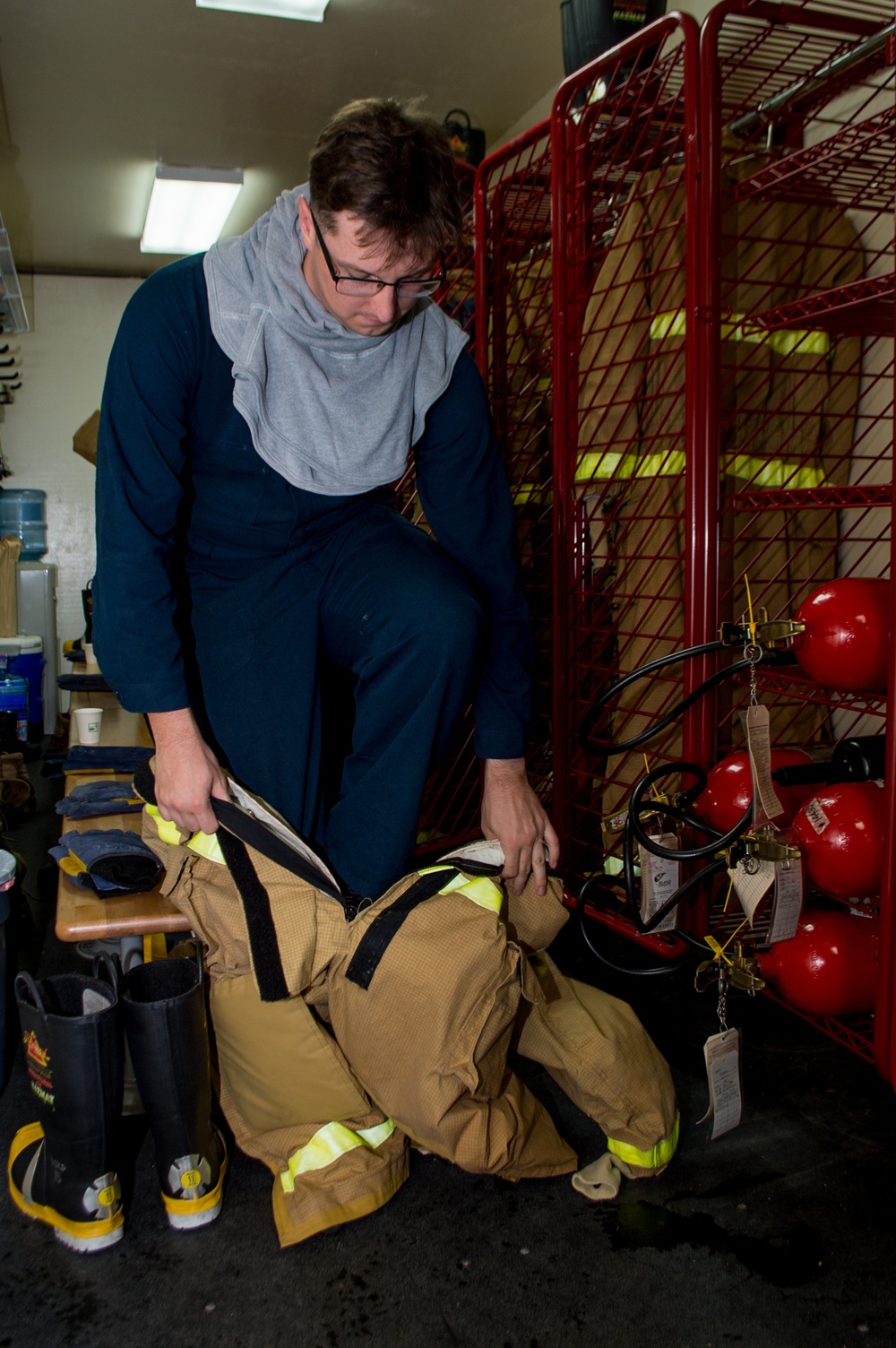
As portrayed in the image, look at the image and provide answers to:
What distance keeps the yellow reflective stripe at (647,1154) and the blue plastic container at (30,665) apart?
4060 millimetres

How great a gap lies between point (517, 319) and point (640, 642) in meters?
1.01

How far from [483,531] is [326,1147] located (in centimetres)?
98

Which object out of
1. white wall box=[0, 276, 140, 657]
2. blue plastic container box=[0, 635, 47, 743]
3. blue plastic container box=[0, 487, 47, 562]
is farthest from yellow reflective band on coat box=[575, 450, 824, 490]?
blue plastic container box=[0, 487, 47, 562]

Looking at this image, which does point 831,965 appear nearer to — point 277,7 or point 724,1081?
point 724,1081

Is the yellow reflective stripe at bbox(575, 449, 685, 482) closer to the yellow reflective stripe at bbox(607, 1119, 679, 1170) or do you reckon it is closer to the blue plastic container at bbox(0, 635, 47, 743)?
the yellow reflective stripe at bbox(607, 1119, 679, 1170)

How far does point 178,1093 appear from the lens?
4.27ft

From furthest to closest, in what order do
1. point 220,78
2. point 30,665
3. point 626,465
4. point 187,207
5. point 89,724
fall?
point 187,207 → point 30,665 → point 220,78 → point 89,724 → point 626,465

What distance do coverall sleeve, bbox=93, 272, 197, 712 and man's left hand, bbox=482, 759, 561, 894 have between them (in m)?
0.51

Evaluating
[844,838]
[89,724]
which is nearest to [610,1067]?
[844,838]

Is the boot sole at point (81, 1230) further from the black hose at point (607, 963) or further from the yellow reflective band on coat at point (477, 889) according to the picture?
the black hose at point (607, 963)

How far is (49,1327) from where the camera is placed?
1.14 metres

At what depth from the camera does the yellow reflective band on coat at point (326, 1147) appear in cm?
131

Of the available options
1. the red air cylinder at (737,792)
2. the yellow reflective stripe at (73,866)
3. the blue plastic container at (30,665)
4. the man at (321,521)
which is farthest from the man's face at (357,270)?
the blue plastic container at (30,665)

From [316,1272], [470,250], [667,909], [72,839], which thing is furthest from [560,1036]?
[470,250]
